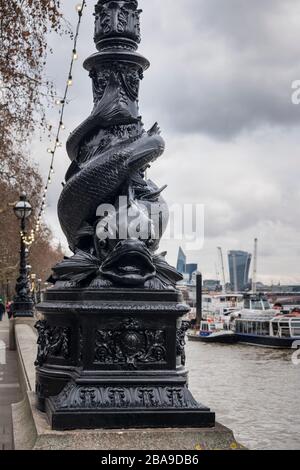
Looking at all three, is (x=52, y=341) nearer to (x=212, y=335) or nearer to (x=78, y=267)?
(x=78, y=267)

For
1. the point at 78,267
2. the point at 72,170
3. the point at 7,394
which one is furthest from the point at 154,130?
the point at 7,394

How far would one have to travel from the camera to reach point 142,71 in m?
5.49

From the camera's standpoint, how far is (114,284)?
15.1 feet

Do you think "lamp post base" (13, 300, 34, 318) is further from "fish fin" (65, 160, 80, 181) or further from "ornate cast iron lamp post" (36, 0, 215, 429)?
"ornate cast iron lamp post" (36, 0, 215, 429)

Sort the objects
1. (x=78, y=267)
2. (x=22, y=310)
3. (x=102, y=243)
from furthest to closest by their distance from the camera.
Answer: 1. (x=22, y=310)
2. (x=78, y=267)
3. (x=102, y=243)

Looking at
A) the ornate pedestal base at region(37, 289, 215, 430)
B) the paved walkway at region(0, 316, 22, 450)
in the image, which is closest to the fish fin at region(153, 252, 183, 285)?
the ornate pedestal base at region(37, 289, 215, 430)

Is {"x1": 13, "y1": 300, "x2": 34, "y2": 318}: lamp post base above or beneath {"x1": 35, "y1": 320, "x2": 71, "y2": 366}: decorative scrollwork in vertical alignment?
above

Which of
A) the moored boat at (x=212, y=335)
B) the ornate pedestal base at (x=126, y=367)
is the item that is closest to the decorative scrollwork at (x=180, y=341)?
the ornate pedestal base at (x=126, y=367)

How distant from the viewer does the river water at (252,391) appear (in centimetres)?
1717

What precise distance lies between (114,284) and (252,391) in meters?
22.6

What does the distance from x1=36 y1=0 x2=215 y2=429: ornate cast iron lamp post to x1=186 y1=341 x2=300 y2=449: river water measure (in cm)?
1141

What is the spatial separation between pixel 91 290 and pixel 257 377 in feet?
91.3

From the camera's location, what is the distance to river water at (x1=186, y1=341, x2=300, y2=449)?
17172 millimetres
